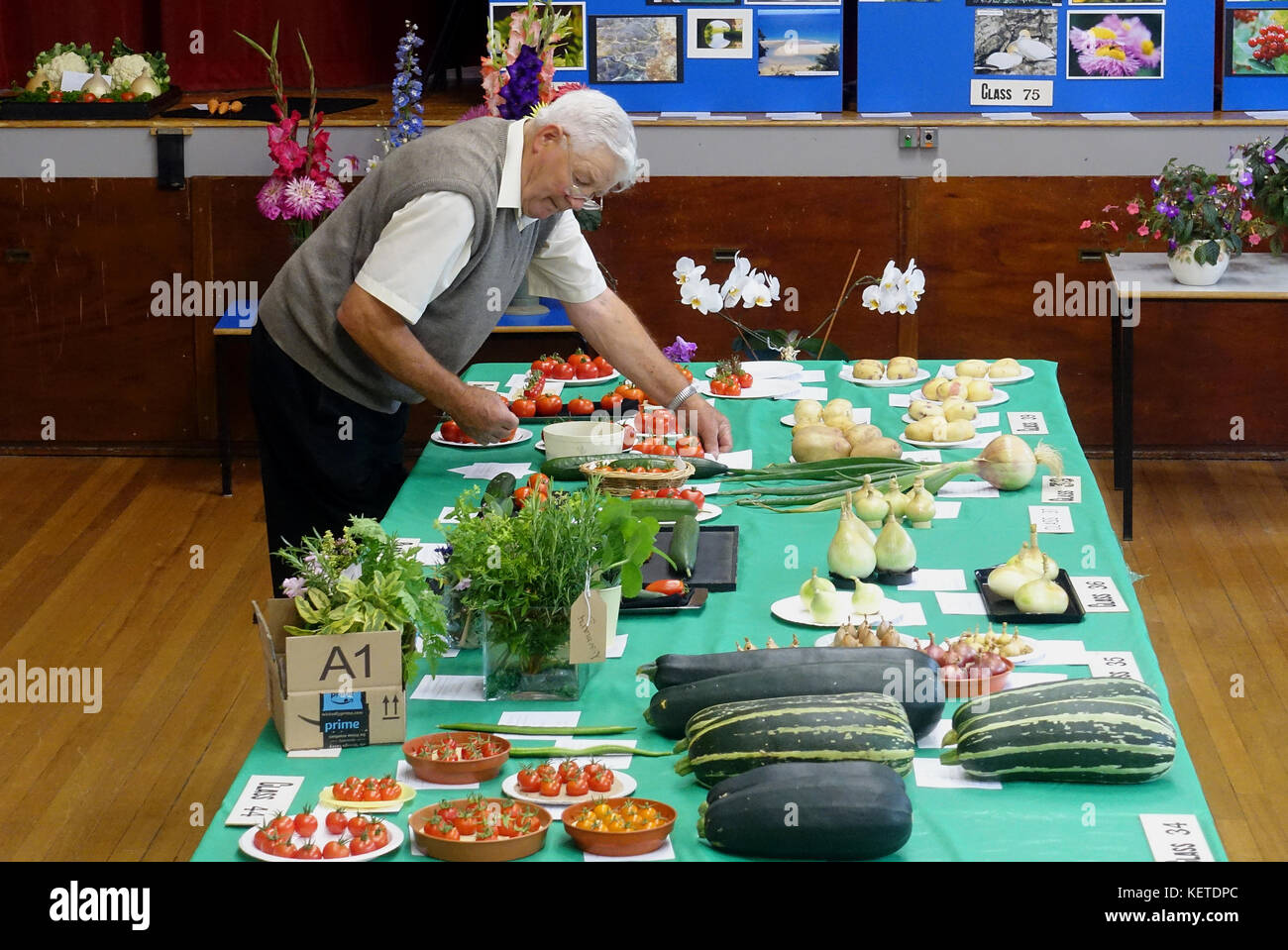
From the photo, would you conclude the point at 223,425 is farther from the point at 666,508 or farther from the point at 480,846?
the point at 480,846

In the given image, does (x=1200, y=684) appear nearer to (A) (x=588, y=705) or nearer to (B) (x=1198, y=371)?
(B) (x=1198, y=371)

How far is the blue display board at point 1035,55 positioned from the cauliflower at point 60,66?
2.73 m

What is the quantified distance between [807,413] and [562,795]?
65.8 inches

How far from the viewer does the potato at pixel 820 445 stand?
124 inches

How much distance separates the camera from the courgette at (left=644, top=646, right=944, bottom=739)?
1.97m

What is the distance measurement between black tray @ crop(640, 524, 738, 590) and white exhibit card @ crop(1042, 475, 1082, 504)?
0.62m

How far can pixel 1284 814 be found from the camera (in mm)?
3332

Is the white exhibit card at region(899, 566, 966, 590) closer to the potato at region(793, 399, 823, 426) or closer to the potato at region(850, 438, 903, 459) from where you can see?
the potato at region(850, 438, 903, 459)

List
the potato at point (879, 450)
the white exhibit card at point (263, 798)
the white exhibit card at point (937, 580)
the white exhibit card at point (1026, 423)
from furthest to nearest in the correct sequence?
the white exhibit card at point (1026, 423), the potato at point (879, 450), the white exhibit card at point (937, 580), the white exhibit card at point (263, 798)

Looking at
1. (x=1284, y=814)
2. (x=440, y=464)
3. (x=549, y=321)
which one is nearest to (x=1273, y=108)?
(x=549, y=321)

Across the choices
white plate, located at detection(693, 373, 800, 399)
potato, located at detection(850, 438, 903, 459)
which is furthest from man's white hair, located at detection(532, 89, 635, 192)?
white plate, located at detection(693, 373, 800, 399)

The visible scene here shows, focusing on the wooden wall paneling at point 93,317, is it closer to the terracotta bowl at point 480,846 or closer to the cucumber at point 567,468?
the cucumber at point 567,468

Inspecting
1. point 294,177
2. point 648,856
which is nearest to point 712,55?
point 294,177

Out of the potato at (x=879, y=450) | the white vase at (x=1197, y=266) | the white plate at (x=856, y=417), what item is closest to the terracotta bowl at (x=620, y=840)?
the potato at (x=879, y=450)
